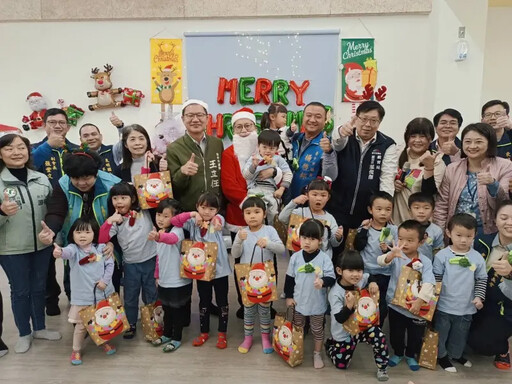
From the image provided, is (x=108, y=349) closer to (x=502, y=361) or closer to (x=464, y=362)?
(x=464, y=362)

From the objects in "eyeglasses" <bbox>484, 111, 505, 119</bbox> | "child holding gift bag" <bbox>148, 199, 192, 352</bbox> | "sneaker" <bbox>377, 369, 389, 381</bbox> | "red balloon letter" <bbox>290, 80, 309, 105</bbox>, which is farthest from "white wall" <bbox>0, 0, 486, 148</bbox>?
"sneaker" <bbox>377, 369, 389, 381</bbox>

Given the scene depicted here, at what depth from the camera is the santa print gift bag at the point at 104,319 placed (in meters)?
2.46

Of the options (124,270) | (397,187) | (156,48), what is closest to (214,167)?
(124,270)

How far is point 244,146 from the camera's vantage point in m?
2.92

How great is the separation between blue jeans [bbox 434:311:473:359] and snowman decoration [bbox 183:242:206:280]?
154 cm

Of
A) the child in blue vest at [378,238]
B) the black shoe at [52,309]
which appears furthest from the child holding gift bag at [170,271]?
the child in blue vest at [378,238]

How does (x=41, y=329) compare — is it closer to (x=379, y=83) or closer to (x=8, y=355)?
(x=8, y=355)

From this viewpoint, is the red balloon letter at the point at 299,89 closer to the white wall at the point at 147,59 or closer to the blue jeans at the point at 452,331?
the white wall at the point at 147,59

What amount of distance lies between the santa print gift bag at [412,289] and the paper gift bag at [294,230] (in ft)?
1.93

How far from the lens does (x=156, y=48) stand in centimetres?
489

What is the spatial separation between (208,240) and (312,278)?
0.74 m

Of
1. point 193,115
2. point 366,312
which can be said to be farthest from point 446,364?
point 193,115

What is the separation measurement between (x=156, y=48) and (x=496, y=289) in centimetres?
444

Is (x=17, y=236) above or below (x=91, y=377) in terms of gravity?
above
